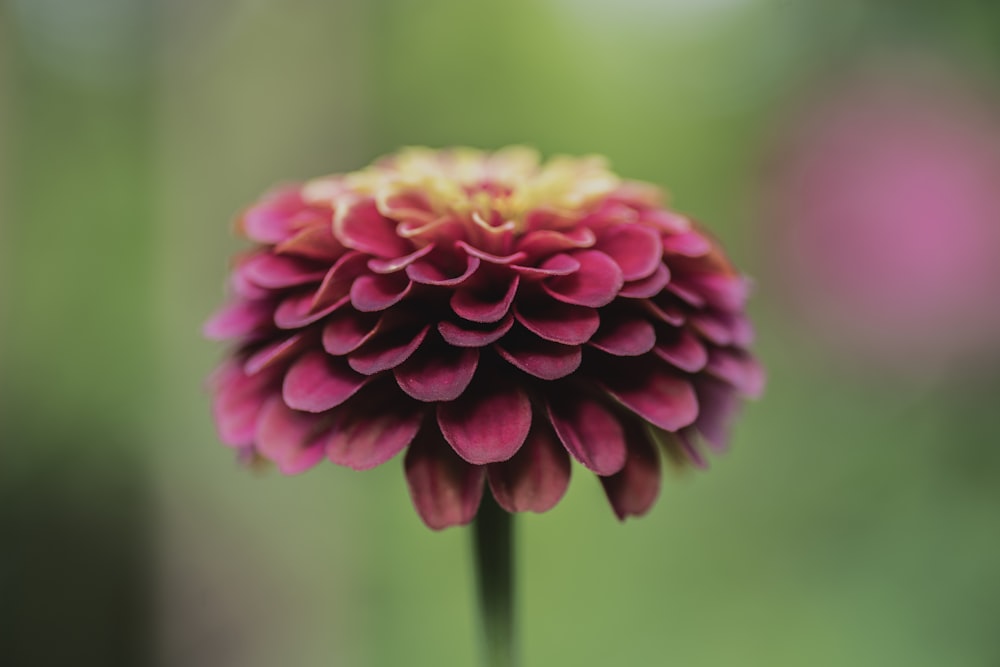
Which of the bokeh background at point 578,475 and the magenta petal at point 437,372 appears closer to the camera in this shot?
the magenta petal at point 437,372

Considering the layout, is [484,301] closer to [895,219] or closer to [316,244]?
[316,244]

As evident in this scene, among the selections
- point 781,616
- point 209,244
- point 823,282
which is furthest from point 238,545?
point 823,282

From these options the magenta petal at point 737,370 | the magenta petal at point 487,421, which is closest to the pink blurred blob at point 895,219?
the magenta petal at point 737,370

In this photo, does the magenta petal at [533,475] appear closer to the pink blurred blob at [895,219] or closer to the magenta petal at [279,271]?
the magenta petal at [279,271]

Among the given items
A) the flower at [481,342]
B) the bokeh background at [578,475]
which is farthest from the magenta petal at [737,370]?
the bokeh background at [578,475]

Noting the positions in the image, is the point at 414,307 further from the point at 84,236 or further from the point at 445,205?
the point at 84,236

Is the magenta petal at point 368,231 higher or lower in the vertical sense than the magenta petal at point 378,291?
higher

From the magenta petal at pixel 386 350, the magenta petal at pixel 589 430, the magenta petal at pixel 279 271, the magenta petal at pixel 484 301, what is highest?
the magenta petal at pixel 279 271
